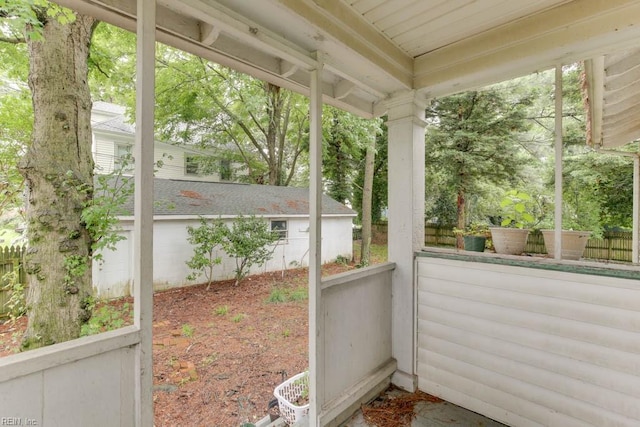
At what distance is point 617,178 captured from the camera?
624cm

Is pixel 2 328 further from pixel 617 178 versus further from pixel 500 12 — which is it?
pixel 617 178

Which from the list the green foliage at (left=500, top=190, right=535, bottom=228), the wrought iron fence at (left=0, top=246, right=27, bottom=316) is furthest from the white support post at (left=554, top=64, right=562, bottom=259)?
the wrought iron fence at (left=0, top=246, right=27, bottom=316)

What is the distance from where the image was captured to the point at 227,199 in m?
7.84

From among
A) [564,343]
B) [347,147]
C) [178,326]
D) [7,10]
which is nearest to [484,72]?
[564,343]

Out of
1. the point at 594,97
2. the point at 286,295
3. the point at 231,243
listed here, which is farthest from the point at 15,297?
the point at 594,97

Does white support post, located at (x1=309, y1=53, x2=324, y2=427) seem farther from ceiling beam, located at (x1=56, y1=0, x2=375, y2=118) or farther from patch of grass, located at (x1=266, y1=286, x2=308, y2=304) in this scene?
patch of grass, located at (x1=266, y1=286, x2=308, y2=304)

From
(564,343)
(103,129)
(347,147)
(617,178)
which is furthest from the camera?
(347,147)

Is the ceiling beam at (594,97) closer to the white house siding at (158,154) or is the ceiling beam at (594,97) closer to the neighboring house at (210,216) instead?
the neighboring house at (210,216)

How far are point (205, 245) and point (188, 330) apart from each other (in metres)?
2.37

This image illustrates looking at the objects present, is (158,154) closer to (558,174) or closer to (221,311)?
(221,311)

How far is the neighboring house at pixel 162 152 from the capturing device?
893 centimetres

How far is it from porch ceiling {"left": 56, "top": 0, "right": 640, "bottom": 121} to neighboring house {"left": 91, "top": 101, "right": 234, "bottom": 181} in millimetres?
8822

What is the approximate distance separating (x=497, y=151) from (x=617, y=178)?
2.40 meters

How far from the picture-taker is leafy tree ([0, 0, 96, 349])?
2.61 m
